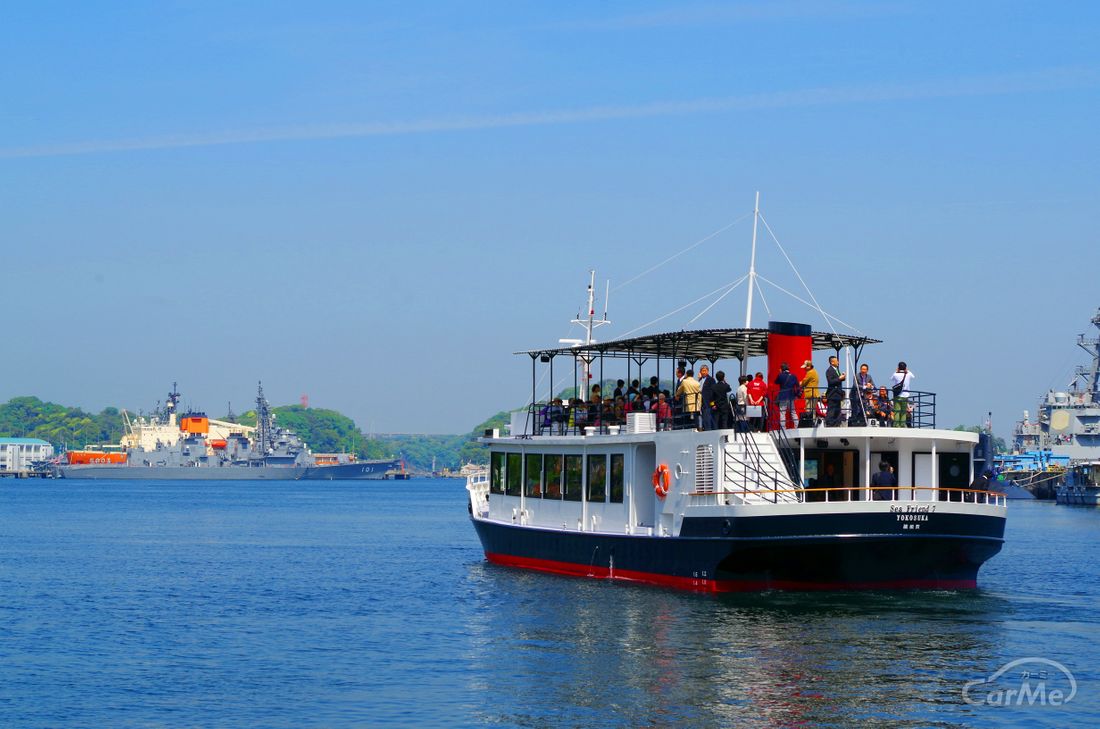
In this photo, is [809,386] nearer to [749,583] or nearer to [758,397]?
[758,397]

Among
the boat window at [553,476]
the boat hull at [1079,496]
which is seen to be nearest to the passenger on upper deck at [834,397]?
the boat window at [553,476]

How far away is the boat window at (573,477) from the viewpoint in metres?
34.6

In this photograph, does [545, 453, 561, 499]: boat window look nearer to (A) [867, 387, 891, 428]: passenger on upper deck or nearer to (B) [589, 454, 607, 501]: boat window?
(B) [589, 454, 607, 501]: boat window

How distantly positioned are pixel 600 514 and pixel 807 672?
1261 cm

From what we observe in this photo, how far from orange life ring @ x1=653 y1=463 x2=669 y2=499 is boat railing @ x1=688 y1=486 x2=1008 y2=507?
1.11 m

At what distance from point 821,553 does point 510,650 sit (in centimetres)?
728

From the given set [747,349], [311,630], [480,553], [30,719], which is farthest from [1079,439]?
[30,719]

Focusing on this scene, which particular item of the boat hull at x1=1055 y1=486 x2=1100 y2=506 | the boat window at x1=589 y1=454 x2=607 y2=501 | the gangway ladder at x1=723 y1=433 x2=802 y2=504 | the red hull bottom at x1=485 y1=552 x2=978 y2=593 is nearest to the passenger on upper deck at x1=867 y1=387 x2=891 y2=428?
the gangway ladder at x1=723 y1=433 x2=802 y2=504

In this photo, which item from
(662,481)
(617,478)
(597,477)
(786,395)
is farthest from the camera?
(597,477)

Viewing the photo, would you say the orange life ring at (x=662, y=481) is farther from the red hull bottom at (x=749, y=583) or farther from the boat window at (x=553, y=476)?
the boat window at (x=553, y=476)

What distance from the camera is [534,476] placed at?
37125 mm

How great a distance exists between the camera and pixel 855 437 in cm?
2823

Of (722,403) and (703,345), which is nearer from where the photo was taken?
(722,403)

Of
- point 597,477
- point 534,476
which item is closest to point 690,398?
point 597,477
